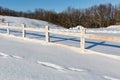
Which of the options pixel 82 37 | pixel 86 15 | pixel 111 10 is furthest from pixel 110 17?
pixel 82 37

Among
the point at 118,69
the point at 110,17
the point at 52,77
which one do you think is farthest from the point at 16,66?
the point at 110,17

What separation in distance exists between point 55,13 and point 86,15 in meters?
16.7

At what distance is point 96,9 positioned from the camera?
82750 millimetres

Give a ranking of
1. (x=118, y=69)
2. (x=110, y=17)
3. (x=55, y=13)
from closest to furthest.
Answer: (x=118, y=69)
(x=110, y=17)
(x=55, y=13)

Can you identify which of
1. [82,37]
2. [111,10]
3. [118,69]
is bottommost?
[118,69]

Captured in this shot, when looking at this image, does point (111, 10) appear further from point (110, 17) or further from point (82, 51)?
point (82, 51)

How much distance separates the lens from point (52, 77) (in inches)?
235

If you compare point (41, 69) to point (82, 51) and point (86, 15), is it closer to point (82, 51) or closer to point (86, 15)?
point (82, 51)

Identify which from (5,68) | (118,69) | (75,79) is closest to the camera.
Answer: (75,79)

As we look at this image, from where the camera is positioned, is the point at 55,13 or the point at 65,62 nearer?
the point at 65,62

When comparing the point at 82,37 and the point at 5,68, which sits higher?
the point at 82,37

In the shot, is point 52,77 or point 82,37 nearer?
point 52,77

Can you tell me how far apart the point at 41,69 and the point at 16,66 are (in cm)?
77

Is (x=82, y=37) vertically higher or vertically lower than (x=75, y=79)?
higher
